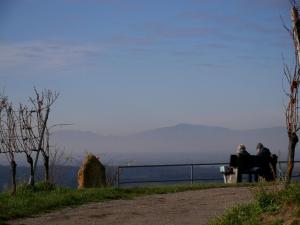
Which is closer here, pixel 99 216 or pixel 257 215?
pixel 257 215

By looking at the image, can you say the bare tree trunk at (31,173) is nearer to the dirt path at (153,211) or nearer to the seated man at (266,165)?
the dirt path at (153,211)

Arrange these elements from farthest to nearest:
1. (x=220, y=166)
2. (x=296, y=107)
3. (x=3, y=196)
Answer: (x=220, y=166), (x=3, y=196), (x=296, y=107)

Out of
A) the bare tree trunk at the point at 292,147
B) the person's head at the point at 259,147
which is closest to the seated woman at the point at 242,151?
the person's head at the point at 259,147

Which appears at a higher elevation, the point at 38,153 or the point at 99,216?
the point at 38,153

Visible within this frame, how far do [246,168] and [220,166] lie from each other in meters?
1.70

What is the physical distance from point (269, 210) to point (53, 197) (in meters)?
6.90

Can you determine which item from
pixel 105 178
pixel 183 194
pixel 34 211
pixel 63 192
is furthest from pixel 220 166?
pixel 34 211

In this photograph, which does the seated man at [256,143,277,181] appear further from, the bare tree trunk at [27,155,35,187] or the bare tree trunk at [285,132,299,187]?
the bare tree trunk at [285,132,299,187]

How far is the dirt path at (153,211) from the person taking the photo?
12.9 m

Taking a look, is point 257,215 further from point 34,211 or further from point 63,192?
point 63,192

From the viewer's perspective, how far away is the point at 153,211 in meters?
14.1

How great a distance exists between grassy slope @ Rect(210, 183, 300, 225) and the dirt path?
1623mm

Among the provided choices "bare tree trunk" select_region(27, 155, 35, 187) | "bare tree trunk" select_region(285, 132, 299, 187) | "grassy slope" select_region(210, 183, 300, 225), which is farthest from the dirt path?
"bare tree trunk" select_region(27, 155, 35, 187)

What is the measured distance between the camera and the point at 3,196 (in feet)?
54.4
